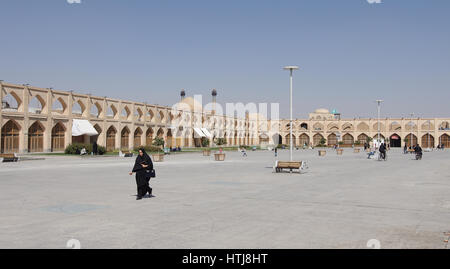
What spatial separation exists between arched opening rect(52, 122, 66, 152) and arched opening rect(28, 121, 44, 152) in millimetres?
1571

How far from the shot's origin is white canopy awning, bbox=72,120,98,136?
145 feet

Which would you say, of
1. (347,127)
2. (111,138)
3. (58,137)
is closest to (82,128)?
(58,137)

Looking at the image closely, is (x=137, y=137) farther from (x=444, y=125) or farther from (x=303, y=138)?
(x=444, y=125)

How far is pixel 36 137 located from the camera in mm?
40750

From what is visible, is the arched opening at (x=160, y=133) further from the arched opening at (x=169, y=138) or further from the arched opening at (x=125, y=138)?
the arched opening at (x=125, y=138)

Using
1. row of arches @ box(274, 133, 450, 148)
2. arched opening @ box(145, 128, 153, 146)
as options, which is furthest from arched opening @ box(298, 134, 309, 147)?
arched opening @ box(145, 128, 153, 146)

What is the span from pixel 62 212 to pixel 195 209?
264 cm

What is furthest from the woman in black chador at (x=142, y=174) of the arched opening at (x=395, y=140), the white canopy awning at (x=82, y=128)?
the arched opening at (x=395, y=140)

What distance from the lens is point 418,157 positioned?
30766 millimetres

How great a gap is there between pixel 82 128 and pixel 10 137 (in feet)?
26.7

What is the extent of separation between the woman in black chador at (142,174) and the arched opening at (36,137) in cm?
3391

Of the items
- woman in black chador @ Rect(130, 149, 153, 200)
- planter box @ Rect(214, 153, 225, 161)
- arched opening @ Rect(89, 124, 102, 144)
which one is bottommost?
planter box @ Rect(214, 153, 225, 161)

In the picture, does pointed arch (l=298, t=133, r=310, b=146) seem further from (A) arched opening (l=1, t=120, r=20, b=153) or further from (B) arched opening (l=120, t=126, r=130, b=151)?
(A) arched opening (l=1, t=120, r=20, b=153)
